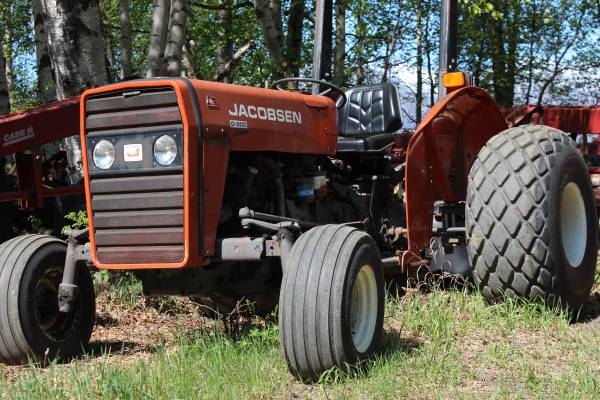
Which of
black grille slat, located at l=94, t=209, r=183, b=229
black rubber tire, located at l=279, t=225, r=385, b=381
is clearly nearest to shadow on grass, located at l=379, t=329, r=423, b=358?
black rubber tire, located at l=279, t=225, r=385, b=381

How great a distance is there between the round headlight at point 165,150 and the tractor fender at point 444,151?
62.8 inches

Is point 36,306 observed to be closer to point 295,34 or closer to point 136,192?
point 136,192

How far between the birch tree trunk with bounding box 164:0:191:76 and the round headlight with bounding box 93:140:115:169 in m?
4.73

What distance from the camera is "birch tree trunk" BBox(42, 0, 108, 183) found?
696 cm

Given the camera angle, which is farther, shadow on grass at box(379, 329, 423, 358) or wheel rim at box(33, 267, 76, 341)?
wheel rim at box(33, 267, 76, 341)

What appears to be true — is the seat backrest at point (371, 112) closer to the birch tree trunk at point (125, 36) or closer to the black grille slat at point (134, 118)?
the black grille slat at point (134, 118)

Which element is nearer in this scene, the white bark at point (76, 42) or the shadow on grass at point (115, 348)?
the shadow on grass at point (115, 348)

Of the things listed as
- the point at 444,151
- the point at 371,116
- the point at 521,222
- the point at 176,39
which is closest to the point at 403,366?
the point at 521,222

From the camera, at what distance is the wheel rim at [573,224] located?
16.8ft

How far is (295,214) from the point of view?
4.75 meters

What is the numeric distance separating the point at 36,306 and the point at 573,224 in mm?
3440

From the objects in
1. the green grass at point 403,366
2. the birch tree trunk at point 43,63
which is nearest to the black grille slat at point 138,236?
the green grass at point 403,366

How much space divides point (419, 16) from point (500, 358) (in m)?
21.4

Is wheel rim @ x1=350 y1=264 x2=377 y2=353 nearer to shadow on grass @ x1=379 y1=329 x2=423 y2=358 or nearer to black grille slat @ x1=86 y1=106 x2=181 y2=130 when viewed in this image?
shadow on grass @ x1=379 y1=329 x2=423 y2=358
